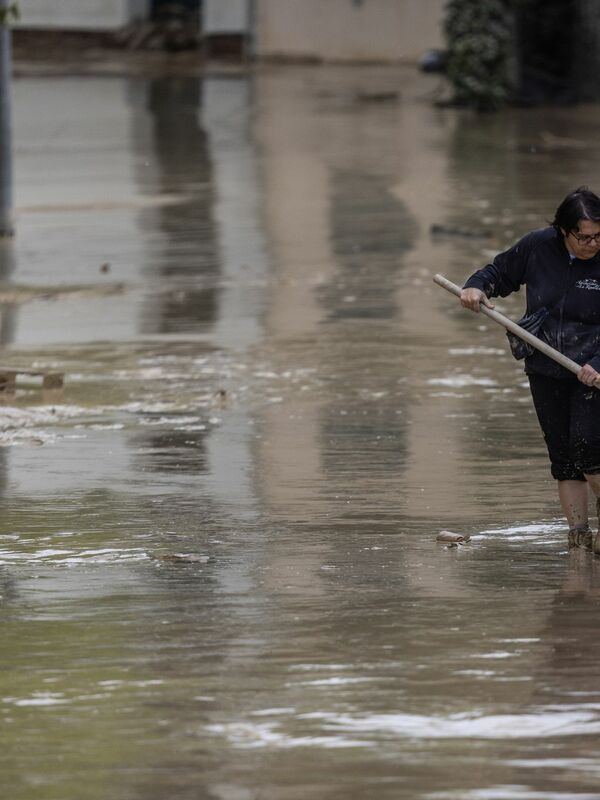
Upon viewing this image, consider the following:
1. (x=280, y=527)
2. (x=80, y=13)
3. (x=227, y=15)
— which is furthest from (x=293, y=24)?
(x=280, y=527)

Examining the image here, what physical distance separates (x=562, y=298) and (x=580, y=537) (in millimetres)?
943

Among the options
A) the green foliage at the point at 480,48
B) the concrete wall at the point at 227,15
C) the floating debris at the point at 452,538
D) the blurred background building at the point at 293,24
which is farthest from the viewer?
the concrete wall at the point at 227,15

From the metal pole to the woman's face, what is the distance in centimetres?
1097

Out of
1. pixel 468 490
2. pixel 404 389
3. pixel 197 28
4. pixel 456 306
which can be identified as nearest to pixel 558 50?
pixel 197 28

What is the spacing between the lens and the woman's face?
709 cm

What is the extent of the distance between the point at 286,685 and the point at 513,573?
162 cm

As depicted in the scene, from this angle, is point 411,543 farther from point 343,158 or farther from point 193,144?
point 193,144

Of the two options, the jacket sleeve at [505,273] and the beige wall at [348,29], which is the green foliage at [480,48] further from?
the jacket sleeve at [505,273]

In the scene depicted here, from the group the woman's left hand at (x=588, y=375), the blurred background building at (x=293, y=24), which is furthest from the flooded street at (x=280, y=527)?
the blurred background building at (x=293, y=24)

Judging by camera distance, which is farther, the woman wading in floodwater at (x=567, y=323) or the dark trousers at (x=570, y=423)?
the dark trousers at (x=570, y=423)

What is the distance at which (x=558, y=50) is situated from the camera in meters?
36.8

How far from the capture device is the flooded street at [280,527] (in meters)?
5.27

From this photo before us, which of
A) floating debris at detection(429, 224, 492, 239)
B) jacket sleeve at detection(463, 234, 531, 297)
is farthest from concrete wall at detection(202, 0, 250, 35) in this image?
jacket sleeve at detection(463, 234, 531, 297)

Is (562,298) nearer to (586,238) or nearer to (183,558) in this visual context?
(586,238)
